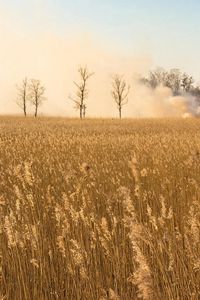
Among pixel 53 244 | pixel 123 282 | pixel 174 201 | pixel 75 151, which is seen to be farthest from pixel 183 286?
pixel 75 151

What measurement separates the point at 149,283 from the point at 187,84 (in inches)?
3946

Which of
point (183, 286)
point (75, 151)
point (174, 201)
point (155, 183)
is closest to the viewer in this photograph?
point (183, 286)

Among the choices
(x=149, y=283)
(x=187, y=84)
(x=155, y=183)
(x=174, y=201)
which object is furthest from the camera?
(x=187, y=84)

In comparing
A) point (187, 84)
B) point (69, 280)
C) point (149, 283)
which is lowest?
point (69, 280)

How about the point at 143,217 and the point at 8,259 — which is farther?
the point at 143,217

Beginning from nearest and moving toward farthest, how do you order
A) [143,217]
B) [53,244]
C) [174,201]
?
[53,244] < [143,217] < [174,201]

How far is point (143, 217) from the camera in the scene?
464cm

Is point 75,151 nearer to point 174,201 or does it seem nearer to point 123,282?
point 174,201

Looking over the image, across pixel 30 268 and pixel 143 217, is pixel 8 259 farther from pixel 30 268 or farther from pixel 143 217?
pixel 143 217

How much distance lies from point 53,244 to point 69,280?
669 mm

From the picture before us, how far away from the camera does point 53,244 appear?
3.87m

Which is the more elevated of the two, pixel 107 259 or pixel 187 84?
pixel 187 84

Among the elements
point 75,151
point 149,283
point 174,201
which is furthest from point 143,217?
point 75,151

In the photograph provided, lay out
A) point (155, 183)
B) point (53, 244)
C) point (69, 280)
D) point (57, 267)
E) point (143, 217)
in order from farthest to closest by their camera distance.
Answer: point (155, 183) < point (143, 217) < point (53, 244) < point (57, 267) < point (69, 280)
